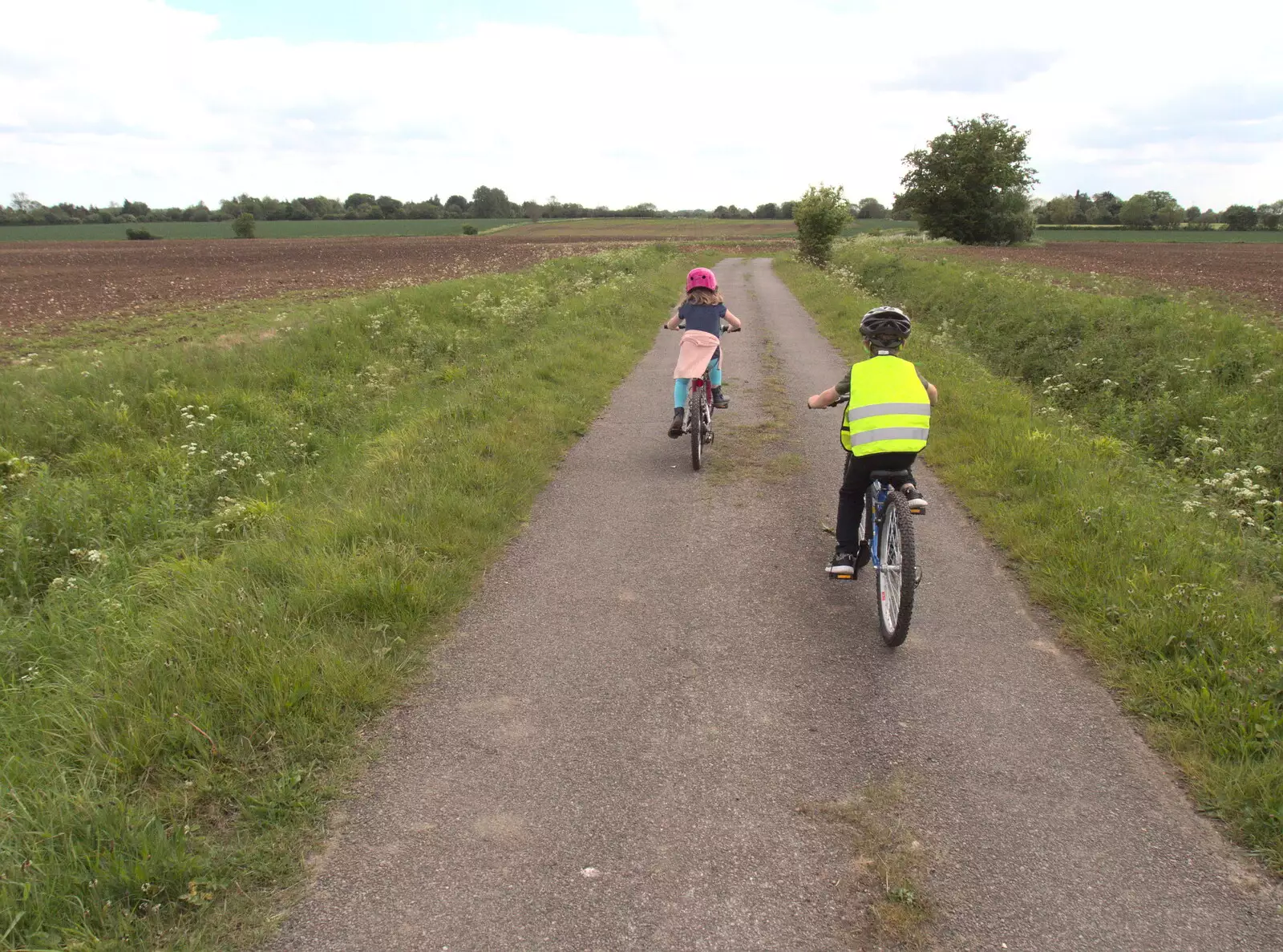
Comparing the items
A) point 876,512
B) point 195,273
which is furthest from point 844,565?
point 195,273

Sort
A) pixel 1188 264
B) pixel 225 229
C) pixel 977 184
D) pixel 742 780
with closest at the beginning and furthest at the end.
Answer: pixel 742 780
pixel 1188 264
pixel 977 184
pixel 225 229

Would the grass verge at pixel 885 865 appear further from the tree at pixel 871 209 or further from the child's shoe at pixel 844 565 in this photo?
the tree at pixel 871 209

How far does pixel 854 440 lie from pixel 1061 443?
167 inches

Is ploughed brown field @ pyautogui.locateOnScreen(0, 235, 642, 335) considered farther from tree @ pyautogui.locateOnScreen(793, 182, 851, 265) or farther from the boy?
the boy

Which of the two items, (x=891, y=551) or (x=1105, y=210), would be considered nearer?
(x=891, y=551)

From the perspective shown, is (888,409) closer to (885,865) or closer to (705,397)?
(885,865)

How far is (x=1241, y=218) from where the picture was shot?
265 feet

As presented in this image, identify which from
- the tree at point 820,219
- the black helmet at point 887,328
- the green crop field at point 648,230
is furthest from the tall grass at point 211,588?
the green crop field at point 648,230

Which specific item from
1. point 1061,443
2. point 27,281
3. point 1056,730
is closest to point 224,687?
point 1056,730

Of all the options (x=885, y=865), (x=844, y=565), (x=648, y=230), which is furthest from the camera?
(x=648, y=230)

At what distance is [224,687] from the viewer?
3488 millimetres

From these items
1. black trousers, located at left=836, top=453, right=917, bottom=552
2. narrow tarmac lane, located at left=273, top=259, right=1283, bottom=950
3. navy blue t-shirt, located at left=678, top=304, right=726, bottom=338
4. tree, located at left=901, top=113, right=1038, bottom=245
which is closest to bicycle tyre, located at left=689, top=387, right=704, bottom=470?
navy blue t-shirt, located at left=678, top=304, right=726, bottom=338

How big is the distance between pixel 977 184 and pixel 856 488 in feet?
205

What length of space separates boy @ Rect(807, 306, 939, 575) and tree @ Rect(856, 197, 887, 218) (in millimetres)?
130760
